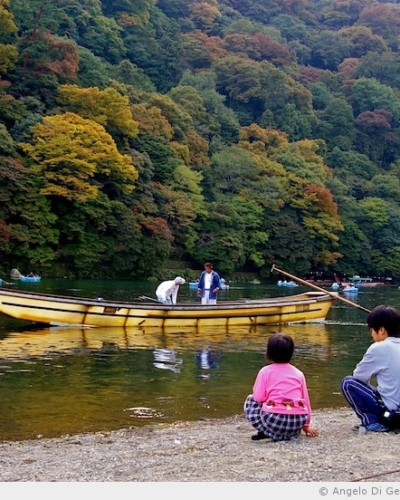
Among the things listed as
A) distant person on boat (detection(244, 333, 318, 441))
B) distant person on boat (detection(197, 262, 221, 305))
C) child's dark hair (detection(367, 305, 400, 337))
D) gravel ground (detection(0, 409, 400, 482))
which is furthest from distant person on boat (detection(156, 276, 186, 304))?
child's dark hair (detection(367, 305, 400, 337))

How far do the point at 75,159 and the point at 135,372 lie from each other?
125ft

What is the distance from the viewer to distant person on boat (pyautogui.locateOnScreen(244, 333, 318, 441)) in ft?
23.9

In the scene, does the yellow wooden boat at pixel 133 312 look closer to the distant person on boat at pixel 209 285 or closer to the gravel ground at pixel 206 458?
the distant person on boat at pixel 209 285

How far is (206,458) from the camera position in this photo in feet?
22.5

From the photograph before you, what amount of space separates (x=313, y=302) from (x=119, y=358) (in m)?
11.2

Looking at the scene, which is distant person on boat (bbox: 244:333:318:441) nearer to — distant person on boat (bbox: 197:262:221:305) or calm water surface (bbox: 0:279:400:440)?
calm water surface (bbox: 0:279:400:440)

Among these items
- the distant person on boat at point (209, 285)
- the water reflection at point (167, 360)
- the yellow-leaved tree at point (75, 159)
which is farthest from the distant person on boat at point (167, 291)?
the yellow-leaved tree at point (75, 159)

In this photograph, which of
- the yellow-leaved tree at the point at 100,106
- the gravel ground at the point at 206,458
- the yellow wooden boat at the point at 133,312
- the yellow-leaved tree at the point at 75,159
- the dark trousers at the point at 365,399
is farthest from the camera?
the yellow-leaved tree at the point at 100,106

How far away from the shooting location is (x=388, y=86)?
117 m

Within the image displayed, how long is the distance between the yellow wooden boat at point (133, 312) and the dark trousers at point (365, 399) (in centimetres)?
1227

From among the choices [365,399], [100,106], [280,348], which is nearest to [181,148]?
[100,106]

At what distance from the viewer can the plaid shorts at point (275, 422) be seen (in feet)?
24.0

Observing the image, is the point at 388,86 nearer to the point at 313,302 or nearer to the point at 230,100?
the point at 230,100
